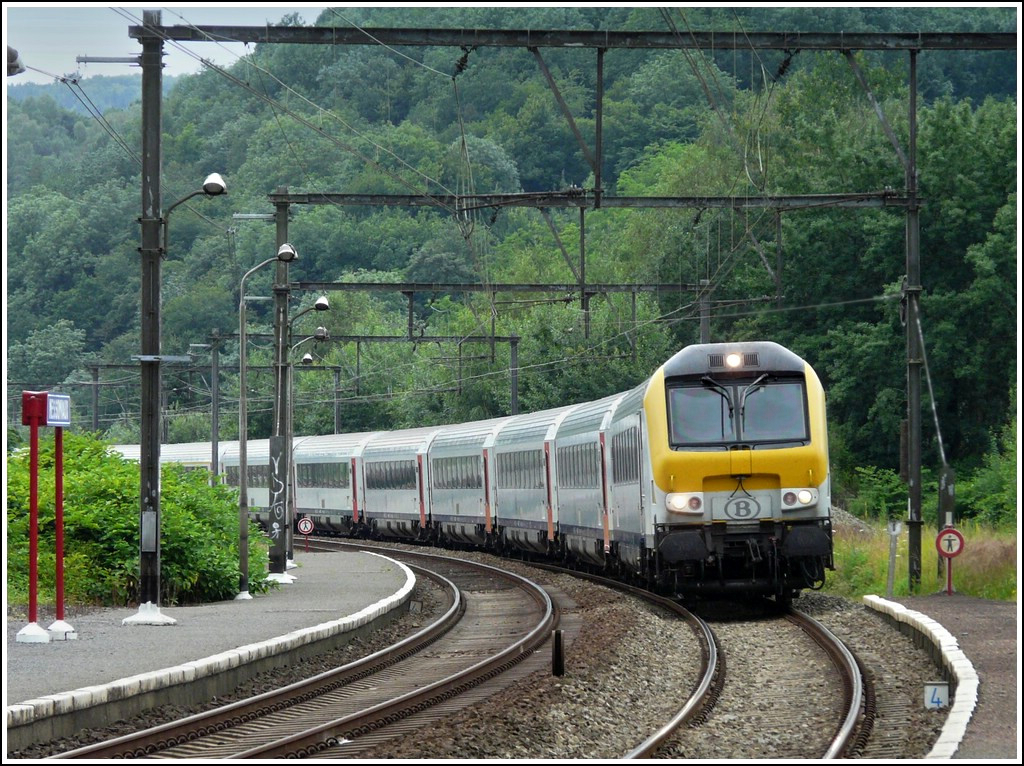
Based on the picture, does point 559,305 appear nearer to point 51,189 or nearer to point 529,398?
point 529,398

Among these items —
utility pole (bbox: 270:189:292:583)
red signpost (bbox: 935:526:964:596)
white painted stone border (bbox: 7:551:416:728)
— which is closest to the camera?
white painted stone border (bbox: 7:551:416:728)

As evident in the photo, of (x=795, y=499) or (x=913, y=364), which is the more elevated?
(x=913, y=364)

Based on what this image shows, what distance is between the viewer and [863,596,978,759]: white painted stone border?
36.3 feet

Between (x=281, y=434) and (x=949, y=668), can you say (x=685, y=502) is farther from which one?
(x=281, y=434)

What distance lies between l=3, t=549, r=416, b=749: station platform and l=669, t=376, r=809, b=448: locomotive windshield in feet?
15.6

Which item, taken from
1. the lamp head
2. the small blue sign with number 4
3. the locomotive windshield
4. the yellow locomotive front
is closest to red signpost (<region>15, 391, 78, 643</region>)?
the lamp head

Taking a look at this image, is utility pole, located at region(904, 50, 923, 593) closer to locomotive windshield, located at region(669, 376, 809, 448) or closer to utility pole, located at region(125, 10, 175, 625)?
locomotive windshield, located at region(669, 376, 809, 448)

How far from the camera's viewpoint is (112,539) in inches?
986

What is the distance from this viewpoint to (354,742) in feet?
41.2

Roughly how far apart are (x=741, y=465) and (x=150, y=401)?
24.8ft

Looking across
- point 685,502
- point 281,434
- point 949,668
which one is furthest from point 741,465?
point 281,434

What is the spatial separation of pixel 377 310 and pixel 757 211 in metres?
55.1

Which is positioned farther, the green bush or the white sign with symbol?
the green bush

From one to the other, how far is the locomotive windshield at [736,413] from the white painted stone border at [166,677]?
4740 mm
